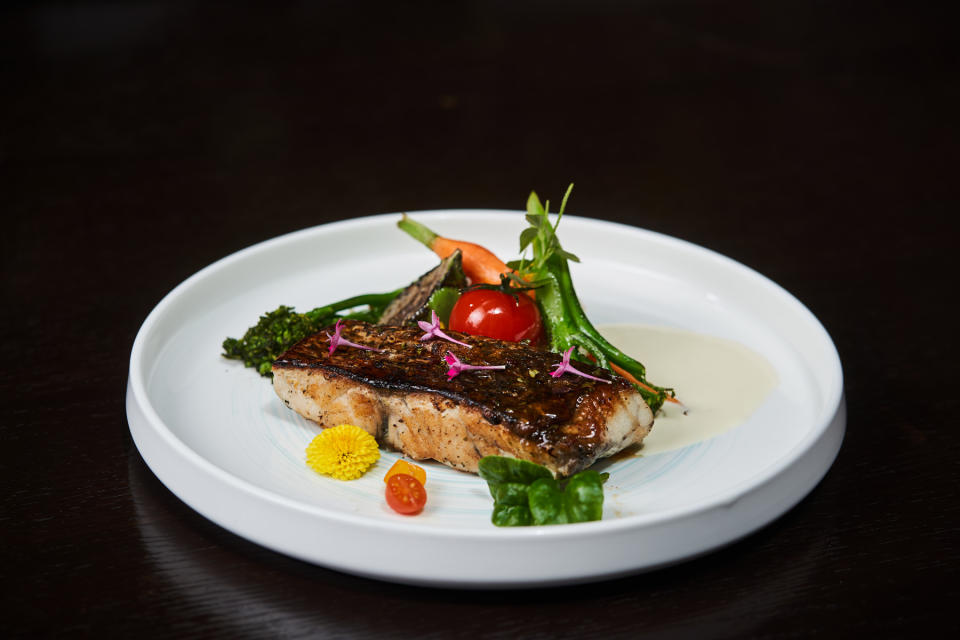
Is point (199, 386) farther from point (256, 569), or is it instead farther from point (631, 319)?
point (631, 319)

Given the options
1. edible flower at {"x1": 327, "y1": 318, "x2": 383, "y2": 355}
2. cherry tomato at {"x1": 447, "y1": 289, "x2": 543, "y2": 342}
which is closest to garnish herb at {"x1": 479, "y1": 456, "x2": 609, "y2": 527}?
edible flower at {"x1": 327, "y1": 318, "x2": 383, "y2": 355}

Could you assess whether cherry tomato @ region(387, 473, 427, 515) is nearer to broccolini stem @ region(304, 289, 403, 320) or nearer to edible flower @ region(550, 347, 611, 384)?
edible flower @ region(550, 347, 611, 384)

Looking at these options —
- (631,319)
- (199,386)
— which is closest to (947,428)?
(631,319)

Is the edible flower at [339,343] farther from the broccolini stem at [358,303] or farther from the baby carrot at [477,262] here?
the baby carrot at [477,262]

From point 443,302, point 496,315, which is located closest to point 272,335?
point 443,302

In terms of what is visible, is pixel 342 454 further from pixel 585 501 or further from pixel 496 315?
pixel 496 315
